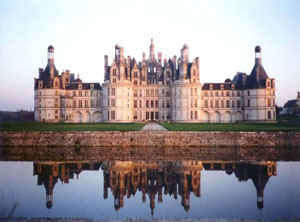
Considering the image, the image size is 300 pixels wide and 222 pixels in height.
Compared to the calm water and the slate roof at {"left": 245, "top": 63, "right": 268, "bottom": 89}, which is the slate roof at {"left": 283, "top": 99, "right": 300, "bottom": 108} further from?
the calm water

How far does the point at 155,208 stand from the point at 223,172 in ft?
27.1

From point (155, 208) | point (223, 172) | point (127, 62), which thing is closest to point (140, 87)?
point (127, 62)

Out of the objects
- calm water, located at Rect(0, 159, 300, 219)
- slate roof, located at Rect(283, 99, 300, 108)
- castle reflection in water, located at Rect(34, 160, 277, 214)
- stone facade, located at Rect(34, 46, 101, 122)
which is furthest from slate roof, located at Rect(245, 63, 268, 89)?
castle reflection in water, located at Rect(34, 160, 277, 214)

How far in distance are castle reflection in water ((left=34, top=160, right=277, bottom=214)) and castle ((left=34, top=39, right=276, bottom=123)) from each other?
3431cm

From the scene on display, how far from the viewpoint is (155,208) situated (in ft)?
42.9

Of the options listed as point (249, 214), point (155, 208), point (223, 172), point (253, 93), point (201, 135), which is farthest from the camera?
point (253, 93)

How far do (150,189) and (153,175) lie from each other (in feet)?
9.46

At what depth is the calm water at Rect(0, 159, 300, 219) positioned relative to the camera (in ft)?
41.6

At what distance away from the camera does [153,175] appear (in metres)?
18.9

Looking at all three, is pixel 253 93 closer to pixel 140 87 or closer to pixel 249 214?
pixel 140 87

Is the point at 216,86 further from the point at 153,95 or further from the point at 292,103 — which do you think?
the point at 292,103

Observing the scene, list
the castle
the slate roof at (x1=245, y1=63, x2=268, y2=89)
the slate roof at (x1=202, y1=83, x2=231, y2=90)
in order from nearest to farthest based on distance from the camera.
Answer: the castle → the slate roof at (x1=245, y1=63, x2=268, y2=89) → the slate roof at (x1=202, y1=83, x2=231, y2=90)

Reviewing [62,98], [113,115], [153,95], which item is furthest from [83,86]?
[153,95]

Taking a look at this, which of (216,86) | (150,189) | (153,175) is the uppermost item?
(216,86)
